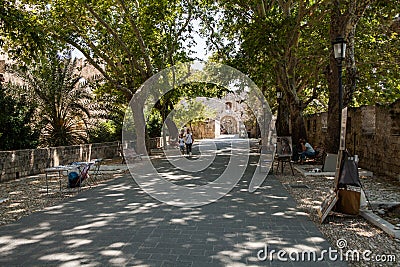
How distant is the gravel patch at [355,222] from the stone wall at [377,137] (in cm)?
74

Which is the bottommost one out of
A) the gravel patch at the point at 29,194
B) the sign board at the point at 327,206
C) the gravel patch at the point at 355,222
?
the gravel patch at the point at 29,194

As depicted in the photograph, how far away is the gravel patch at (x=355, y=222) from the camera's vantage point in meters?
4.88

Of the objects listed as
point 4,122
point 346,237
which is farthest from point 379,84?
point 4,122

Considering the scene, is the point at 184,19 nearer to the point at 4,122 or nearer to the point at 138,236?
the point at 4,122

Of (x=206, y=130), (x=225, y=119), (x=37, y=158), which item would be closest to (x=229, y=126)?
(x=225, y=119)

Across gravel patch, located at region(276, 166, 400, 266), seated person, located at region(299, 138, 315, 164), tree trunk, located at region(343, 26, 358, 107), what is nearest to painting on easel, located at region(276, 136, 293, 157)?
seated person, located at region(299, 138, 315, 164)

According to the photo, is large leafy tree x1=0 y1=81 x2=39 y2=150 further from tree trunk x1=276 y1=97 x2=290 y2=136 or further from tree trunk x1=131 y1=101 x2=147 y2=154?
tree trunk x1=276 y1=97 x2=290 y2=136

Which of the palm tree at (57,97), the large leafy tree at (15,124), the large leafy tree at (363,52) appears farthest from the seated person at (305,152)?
the large leafy tree at (15,124)

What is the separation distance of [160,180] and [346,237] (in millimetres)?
7102

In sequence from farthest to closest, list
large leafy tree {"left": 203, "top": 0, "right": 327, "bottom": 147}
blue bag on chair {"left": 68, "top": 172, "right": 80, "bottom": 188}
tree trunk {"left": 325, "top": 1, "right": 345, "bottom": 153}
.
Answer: large leafy tree {"left": 203, "top": 0, "right": 327, "bottom": 147} < tree trunk {"left": 325, "top": 1, "right": 345, "bottom": 153} < blue bag on chair {"left": 68, "top": 172, "right": 80, "bottom": 188}

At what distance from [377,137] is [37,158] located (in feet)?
41.0

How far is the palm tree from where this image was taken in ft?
53.6

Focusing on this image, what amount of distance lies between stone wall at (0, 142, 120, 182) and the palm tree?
3.95 feet

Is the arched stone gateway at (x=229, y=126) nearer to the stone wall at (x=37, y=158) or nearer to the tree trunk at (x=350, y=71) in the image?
the stone wall at (x=37, y=158)
